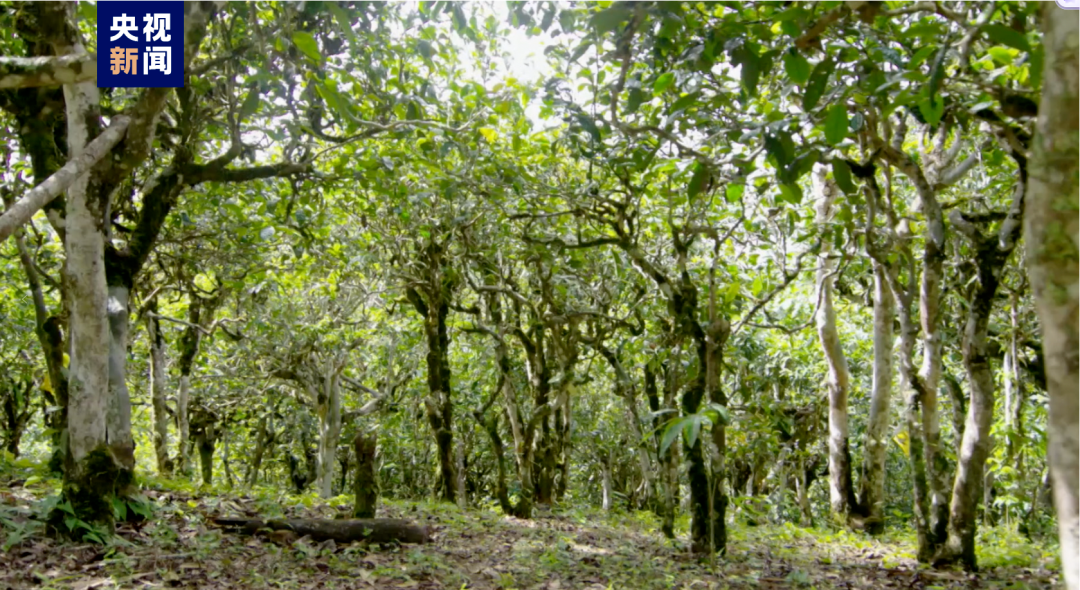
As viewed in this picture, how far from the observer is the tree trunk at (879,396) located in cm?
903

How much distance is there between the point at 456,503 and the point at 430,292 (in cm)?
360

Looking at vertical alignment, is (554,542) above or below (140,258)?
below

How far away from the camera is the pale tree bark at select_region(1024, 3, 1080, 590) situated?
1842mm

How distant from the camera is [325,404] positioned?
13.6 metres

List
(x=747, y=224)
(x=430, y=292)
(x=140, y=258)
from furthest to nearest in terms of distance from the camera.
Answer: (x=430, y=292), (x=747, y=224), (x=140, y=258)

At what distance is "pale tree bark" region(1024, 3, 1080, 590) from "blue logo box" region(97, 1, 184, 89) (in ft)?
17.4

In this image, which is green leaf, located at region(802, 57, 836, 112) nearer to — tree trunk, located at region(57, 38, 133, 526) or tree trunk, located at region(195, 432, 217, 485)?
tree trunk, located at region(57, 38, 133, 526)

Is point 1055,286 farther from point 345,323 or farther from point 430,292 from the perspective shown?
point 345,323

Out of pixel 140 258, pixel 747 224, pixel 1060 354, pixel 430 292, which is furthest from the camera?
pixel 430 292

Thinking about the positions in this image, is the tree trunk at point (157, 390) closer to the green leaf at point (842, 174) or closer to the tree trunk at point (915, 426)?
the tree trunk at point (915, 426)

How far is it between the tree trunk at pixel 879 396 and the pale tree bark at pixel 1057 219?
7182mm

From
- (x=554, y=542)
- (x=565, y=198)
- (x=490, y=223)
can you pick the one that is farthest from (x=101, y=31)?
(x=554, y=542)

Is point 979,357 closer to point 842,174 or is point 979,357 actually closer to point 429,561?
point 842,174

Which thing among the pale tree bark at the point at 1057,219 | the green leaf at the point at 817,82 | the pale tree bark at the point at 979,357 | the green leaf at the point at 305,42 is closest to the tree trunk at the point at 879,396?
the pale tree bark at the point at 979,357
